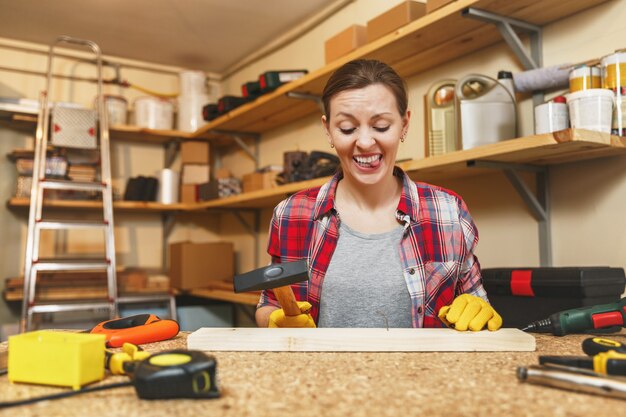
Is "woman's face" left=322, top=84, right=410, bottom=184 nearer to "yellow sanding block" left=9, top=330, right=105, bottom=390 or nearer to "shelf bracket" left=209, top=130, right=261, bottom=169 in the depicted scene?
"yellow sanding block" left=9, top=330, right=105, bottom=390

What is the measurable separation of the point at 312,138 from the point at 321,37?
1.97ft

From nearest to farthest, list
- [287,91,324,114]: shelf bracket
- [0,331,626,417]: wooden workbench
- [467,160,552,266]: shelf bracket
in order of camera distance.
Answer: [0,331,626,417]: wooden workbench < [467,160,552,266]: shelf bracket < [287,91,324,114]: shelf bracket

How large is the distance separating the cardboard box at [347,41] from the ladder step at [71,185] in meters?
1.75

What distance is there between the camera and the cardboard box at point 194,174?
3.89m

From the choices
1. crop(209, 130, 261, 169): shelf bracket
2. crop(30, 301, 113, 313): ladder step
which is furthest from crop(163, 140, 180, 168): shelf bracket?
crop(30, 301, 113, 313): ladder step

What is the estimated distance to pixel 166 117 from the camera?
3871mm

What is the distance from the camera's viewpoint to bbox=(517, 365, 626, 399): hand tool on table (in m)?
0.66

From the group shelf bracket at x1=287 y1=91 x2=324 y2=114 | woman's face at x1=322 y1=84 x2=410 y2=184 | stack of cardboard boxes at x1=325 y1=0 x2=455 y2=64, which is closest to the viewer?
woman's face at x1=322 y1=84 x2=410 y2=184

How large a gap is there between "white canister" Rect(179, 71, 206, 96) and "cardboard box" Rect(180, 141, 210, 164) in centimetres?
36

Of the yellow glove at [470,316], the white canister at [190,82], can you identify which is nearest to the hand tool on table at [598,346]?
the yellow glove at [470,316]

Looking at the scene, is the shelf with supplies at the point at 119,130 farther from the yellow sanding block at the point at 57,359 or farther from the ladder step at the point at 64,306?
the yellow sanding block at the point at 57,359

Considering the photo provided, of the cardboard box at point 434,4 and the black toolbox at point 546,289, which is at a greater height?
the cardboard box at point 434,4

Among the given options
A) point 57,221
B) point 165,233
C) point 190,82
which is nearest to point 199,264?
point 165,233

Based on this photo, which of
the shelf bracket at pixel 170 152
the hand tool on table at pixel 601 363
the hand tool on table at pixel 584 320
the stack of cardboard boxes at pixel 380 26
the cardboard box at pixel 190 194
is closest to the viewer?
the hand tool on table at pixel 601 363
